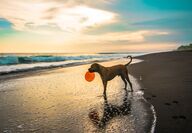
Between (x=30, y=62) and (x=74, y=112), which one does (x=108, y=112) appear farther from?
(x=30, y=62)

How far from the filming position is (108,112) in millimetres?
6695

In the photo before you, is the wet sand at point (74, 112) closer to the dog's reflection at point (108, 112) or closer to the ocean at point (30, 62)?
the dog's reflection at point (108, 112)

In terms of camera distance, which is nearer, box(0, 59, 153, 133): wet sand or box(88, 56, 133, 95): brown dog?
box(0, 59, 153, 133): wet sand

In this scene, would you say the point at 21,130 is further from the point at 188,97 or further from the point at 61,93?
the point at 188,97

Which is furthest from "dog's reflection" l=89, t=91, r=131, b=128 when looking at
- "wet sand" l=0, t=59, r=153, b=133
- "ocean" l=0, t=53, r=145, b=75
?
"ocean" l=0, t=53, r=145, b=75

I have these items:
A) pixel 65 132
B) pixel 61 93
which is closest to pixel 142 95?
pixel 61 93

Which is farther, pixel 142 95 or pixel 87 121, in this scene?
pixel 142 95

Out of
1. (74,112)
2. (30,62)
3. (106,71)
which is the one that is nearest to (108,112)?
(74,112)

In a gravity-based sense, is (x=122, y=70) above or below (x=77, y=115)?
above

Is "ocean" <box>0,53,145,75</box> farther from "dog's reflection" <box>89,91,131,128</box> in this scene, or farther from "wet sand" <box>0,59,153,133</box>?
"dog's reflection" <box>89,91,131,128</box>

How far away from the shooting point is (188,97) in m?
8.05

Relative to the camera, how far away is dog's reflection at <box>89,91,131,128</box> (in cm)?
578

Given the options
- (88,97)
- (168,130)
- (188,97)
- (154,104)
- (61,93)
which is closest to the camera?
(168,130)

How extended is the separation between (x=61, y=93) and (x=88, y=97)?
147cm
